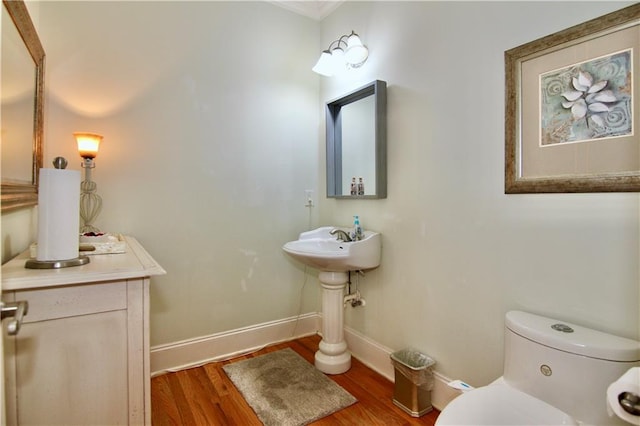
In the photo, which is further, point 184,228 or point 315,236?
point 315,236

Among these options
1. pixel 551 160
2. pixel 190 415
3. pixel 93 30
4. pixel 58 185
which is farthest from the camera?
pixel 93 30

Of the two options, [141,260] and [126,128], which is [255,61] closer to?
[126,128]

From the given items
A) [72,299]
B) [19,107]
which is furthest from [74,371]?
[19,107]

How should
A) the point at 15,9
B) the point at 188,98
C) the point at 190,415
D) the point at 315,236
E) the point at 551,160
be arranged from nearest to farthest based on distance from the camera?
the point at 15,9 < the point at 551,160 < the point at 190,415 < the point at 188,98 < the point at 315,236

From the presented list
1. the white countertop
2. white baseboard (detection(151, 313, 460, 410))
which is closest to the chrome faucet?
white baseboard (detection(151, 313, 460, 410))

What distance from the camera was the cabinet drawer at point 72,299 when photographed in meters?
0.92

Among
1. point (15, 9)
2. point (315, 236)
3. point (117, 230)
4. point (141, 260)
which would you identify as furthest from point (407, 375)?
point (15, 9)

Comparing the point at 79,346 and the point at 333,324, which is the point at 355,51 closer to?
the point at 333,324

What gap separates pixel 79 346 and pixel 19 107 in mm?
906

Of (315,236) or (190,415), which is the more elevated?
(315,236)

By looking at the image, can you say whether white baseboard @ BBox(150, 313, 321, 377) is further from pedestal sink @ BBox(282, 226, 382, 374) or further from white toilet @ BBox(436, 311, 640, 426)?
white toilet @ BBox(436, 311, 640, 426)

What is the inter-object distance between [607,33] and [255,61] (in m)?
1.96

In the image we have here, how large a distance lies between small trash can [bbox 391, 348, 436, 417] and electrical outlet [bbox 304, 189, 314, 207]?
129cm

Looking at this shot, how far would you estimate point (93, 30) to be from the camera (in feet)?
6.07
